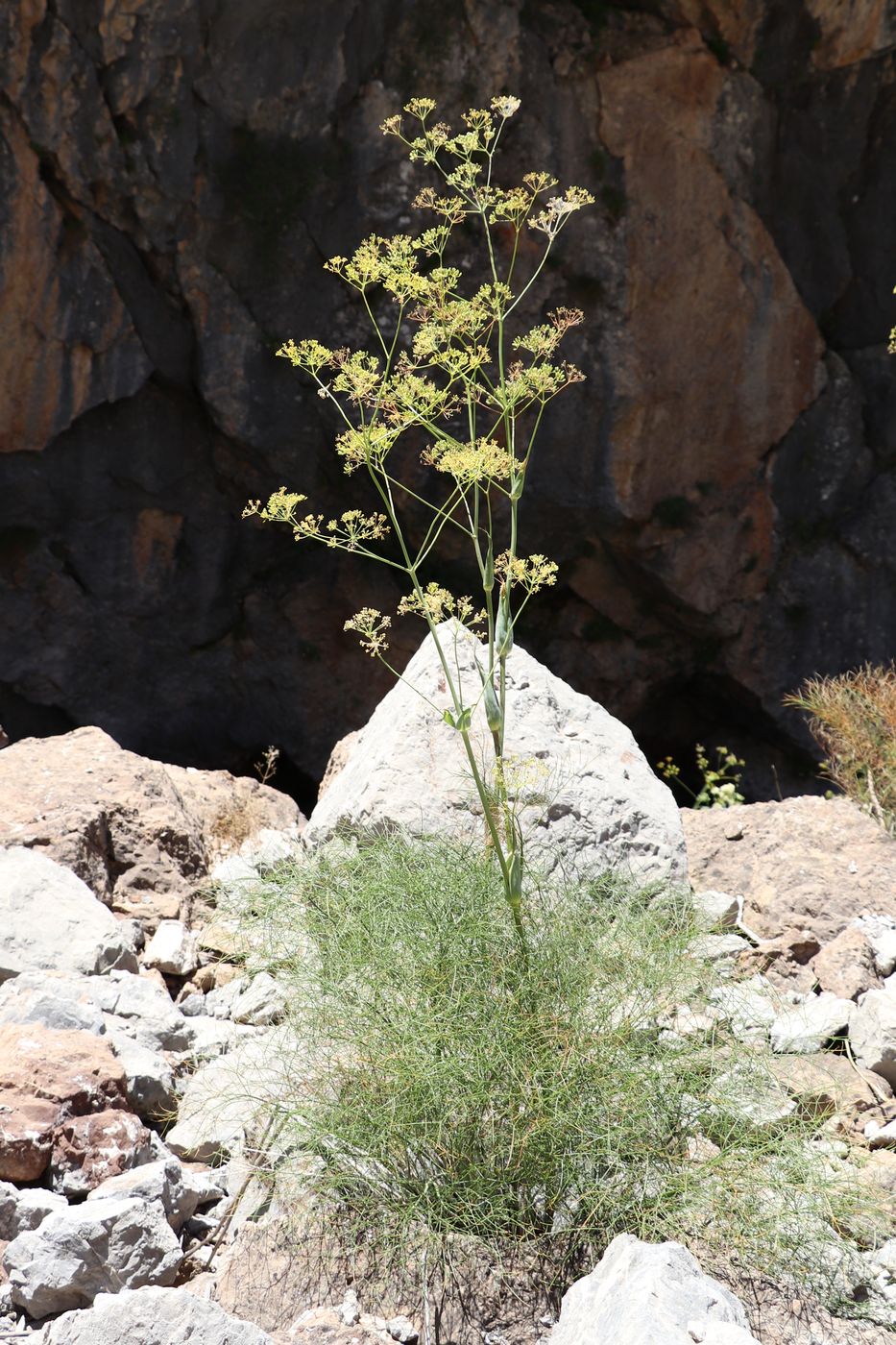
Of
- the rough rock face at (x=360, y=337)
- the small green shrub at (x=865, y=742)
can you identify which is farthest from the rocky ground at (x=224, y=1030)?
the rough rock face at (x=360, y=337)

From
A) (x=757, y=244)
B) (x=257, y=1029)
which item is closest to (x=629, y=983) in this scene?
(x=257, y=1029)

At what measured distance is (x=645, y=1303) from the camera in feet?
5.81

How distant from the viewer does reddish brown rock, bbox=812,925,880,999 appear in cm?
330

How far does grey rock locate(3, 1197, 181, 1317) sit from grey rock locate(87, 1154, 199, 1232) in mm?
48

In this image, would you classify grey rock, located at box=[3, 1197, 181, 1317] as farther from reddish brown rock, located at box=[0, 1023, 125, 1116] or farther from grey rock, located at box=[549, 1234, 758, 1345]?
grey rock, located at box=[549, 1234, 758, 1345]

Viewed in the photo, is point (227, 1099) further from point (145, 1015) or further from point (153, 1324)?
point (153, 1324)

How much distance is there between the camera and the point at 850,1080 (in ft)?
9.39

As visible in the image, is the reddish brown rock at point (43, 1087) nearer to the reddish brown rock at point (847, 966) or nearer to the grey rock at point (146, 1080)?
the grey rock at point (146, 1080)

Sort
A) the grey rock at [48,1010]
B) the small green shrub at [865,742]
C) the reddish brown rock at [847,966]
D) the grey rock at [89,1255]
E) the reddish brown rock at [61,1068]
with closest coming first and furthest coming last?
1. the grey rock at [89,1255]
2. the reddish brown rock at [61,1068]
3. the grey rock at [48,1010]
4. the reddish brown rock at [847,966]
5. the small green shrub at [865,742]

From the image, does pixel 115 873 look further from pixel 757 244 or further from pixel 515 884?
pixel 757 244

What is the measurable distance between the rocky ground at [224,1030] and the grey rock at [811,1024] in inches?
0.4

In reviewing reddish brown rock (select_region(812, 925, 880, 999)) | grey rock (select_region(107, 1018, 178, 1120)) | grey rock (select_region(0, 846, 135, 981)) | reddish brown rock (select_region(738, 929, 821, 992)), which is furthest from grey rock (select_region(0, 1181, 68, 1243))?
reddish brown rock (select_region(812, 925, 880, 999))

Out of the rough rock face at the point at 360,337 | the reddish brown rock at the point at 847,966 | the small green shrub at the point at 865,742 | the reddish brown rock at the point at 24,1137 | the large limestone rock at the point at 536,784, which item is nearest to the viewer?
the reddish brown rock at the point at 24,1137

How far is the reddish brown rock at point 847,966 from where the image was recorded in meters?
3.30
